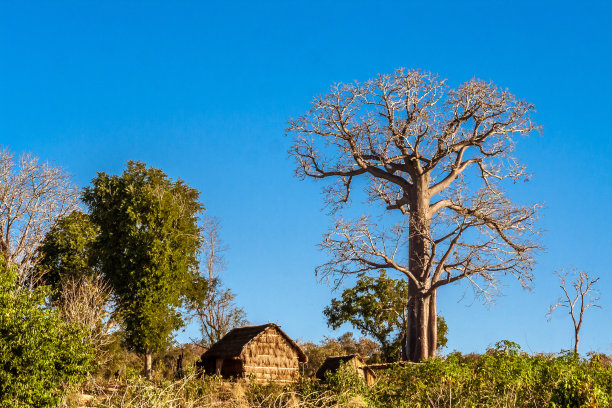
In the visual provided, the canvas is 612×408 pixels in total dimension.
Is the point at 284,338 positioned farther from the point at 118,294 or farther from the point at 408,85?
the point at 408,85

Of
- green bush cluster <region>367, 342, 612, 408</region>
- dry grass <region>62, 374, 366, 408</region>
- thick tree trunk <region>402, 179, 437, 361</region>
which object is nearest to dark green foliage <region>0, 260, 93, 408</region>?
dry grass <region>62, 374, 366, 408</region>

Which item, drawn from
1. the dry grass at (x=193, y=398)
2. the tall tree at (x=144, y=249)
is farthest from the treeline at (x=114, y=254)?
the dry grass at (x=193, y=398)

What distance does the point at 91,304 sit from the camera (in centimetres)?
2731

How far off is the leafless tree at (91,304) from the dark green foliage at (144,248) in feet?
2.24

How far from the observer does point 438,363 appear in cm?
1221

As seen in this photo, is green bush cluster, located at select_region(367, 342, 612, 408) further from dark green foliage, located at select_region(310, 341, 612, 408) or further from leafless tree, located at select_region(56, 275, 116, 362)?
leafless tree, located at select_region(56, 275, 116, 362)

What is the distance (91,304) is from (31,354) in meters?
12.1

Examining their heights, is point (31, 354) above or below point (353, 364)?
below

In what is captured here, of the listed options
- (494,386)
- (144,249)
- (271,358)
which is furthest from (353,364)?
(494,386)

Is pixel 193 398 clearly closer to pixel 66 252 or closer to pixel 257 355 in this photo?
pixel 257 355

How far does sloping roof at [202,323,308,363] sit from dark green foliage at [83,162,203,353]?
2.34 metres

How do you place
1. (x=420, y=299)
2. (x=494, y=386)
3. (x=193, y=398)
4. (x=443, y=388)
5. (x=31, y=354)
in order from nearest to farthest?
1. (x=443, y=388)
2. (x=494, y=386)
3. (x=193, y=398)
4. (x=31, y=354)
5. (x=420, y=299)

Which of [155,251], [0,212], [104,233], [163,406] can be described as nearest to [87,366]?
[163,406]

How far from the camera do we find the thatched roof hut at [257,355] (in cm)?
2889
